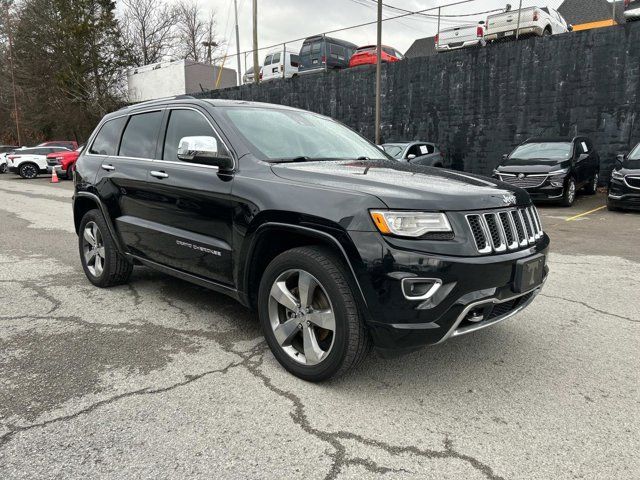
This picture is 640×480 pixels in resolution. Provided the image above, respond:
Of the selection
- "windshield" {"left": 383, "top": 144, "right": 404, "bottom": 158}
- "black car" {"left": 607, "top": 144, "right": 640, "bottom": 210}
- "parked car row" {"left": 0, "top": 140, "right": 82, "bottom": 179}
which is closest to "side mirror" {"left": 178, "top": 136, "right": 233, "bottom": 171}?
"black car" {"left": 607, "top": 144, "right": 640, "bottom": 210}

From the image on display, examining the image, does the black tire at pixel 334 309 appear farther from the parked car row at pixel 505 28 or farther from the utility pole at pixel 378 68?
the parked car row at pixel 505 28

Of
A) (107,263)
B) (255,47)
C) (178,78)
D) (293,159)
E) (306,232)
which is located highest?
(255,47)

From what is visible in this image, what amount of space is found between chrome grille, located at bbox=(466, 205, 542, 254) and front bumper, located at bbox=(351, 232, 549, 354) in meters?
0.10

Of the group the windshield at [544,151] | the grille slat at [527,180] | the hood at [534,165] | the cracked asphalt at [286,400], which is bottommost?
the cracked asphalt at [286,400]

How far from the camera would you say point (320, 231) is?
2734mm

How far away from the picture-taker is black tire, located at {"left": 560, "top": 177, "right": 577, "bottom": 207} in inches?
469

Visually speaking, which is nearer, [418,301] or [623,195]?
[418,301]

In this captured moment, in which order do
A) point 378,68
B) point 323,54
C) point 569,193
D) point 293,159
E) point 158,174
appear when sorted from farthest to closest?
point 323,54, point 378,68, point 569,193, point 158,174, point 293,159

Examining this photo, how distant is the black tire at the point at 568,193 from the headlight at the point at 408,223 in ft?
34.9

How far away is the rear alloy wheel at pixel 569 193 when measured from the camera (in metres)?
11.9

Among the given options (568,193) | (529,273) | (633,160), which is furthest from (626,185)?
(529,273)

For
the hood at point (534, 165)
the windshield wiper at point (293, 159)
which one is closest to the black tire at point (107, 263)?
the windshield wiper at point (293, 159)

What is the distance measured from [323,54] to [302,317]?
2075cm

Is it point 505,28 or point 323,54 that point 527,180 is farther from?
point 323,54
